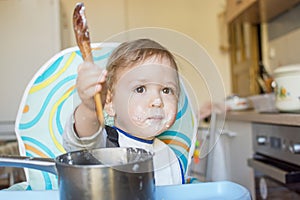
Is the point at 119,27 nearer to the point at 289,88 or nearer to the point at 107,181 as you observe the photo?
the point at 289,88

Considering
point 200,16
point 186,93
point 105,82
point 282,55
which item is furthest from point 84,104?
A: point 200,16

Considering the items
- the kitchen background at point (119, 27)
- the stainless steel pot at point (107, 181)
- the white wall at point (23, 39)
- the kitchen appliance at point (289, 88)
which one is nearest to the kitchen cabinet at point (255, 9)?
the kitchen background at point (119, 27)

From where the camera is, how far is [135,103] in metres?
0.43

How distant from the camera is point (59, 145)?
0.63 meters

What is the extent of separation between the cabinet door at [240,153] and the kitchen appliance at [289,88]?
0.35 m

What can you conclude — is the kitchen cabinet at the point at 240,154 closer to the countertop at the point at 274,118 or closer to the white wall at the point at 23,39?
the countertop at the point at 274,118

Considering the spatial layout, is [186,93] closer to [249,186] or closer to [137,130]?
[137,130]

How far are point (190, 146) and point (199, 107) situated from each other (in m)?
0.07

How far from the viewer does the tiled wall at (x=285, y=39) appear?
1.67 meters

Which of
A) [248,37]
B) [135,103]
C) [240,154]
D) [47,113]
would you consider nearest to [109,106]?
[135,103]

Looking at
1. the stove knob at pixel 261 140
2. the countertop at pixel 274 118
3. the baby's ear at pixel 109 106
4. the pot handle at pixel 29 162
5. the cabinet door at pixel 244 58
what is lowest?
the stove knob at pixel 261 140

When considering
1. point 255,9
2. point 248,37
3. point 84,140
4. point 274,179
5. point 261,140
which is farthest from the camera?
point 248,37

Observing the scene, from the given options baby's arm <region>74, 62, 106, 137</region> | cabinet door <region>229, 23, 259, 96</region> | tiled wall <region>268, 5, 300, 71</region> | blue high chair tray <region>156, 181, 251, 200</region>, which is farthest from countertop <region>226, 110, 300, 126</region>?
cabinet door <region>229, 23, 259, 96</region>

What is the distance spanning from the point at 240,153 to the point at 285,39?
692 mm
